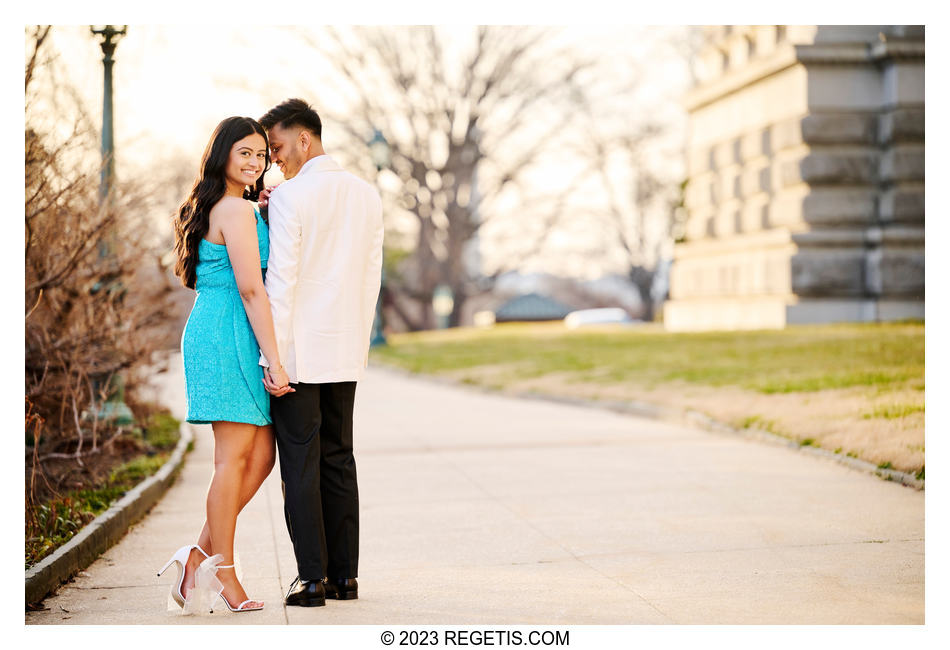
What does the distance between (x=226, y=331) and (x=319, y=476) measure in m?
0.75

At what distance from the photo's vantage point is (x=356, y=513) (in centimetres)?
561

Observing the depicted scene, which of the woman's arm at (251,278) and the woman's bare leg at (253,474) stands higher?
the woman's arm at (251,278)

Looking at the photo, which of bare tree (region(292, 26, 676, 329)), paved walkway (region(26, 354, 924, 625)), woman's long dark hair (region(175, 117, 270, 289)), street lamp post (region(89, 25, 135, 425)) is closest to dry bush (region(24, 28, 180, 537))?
A: street lamp post (region(89, 25, 135, 425))

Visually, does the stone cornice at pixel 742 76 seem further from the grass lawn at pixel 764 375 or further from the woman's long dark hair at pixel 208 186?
the woman's long dark hair at pixel 208 186

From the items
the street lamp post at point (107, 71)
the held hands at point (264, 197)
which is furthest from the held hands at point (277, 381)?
the street lamp post at point (107, 71)

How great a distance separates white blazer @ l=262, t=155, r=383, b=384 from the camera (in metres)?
5.27

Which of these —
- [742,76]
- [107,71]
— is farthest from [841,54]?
[107,71]

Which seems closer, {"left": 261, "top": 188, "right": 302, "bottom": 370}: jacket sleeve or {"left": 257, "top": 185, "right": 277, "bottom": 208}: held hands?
{"left": 261, "top": 188, "right": 302, "bottom": 370}: jacket sleeve

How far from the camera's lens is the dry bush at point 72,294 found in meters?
8.12

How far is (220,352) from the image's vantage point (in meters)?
5.27

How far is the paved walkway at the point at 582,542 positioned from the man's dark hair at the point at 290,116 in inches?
81.9

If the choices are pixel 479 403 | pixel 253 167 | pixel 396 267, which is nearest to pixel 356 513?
pixel 253 167

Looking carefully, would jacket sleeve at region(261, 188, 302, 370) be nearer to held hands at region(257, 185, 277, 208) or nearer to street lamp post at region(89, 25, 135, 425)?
held hands at region(257, 185, 277, 208)
